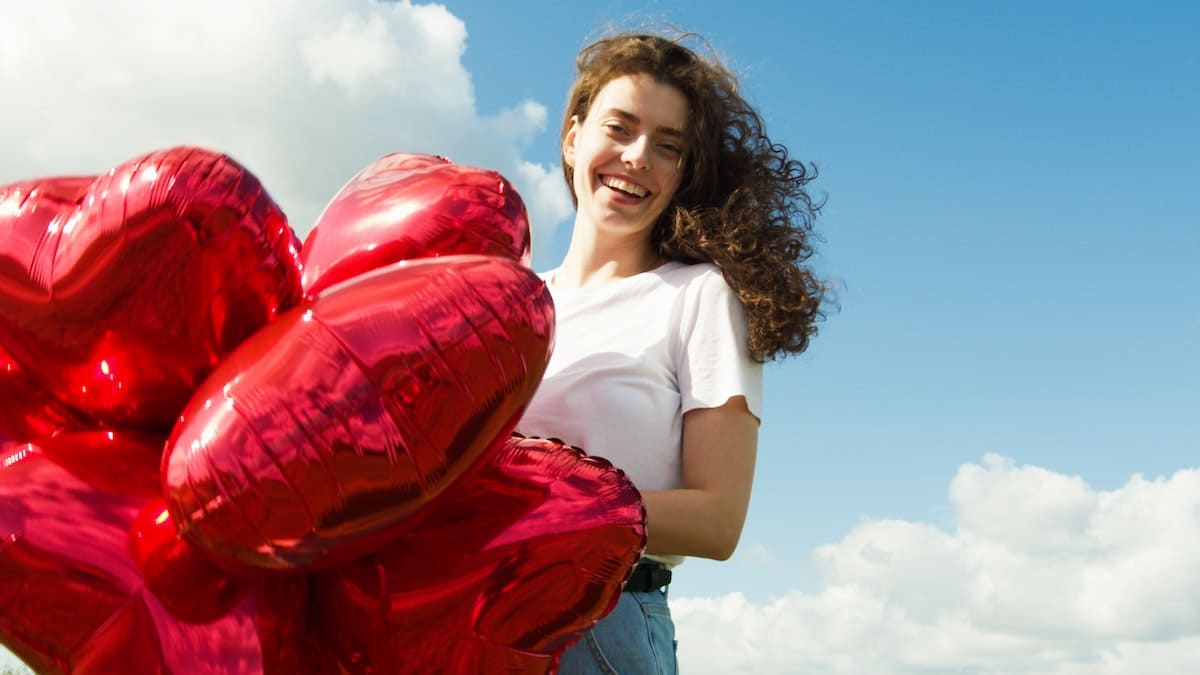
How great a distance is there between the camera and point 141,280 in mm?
1615

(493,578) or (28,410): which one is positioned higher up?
(28,410)

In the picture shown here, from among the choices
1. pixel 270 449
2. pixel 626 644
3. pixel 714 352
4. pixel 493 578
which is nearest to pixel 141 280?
pixel 270 449

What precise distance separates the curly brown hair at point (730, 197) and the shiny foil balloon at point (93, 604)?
52.0 inches

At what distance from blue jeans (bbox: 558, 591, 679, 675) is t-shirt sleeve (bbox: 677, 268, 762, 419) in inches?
17.3

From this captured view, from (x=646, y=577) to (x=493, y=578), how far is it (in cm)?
66

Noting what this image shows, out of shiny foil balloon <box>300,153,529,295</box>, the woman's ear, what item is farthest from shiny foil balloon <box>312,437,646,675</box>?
the woman's ear

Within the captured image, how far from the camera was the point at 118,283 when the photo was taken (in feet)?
5.30

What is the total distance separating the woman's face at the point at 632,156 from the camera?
2828mm

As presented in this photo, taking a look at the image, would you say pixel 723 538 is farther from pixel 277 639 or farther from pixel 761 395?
pixel 277 639

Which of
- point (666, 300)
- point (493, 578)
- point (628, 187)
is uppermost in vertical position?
point (628, 187)

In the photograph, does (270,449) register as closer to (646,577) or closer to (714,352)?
(646,577)

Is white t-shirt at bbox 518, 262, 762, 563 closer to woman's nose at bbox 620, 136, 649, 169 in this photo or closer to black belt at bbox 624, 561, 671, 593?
black belt at bbox 624, 561, 671, 593

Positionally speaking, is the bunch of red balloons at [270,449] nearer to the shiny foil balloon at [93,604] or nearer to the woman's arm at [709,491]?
the shiny foil balloon at [93,604]

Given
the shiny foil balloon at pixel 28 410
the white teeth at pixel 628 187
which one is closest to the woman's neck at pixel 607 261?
the white teeth at pixel 628 187
